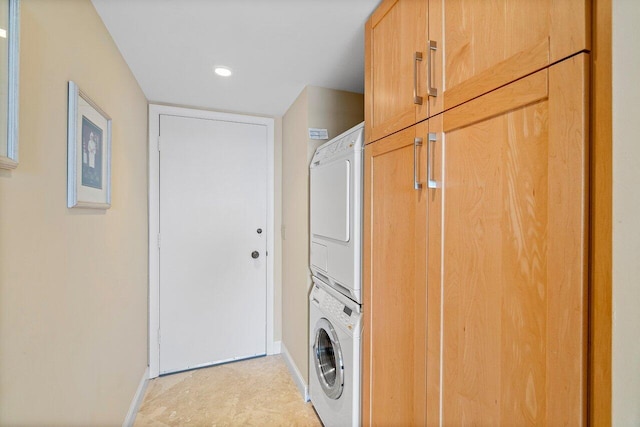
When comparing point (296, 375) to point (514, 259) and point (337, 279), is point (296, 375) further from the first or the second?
point (514, 259)

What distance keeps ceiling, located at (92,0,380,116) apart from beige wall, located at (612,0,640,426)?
100 cm

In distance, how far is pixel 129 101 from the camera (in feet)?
6.13

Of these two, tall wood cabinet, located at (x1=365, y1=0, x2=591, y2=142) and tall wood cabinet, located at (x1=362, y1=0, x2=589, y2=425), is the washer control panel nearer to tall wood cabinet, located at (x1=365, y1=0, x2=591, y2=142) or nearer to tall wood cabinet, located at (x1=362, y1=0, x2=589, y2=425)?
tall wood cabinet, located at (x1=362, y1=0, x2=589, y2=425)

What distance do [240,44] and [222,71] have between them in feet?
1.22

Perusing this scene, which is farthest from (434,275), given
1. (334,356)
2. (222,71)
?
(222,71)

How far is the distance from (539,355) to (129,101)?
2.38 m

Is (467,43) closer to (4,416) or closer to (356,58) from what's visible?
(356,58)

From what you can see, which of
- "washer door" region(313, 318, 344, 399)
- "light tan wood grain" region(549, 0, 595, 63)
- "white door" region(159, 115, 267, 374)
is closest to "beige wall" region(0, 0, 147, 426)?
"white door" region(159, 115, 267, 374)

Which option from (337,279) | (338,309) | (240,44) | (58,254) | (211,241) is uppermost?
(240,44)

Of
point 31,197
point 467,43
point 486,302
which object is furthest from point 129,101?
point 486,302

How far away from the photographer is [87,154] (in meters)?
1.20

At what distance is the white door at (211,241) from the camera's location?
246 centimetres

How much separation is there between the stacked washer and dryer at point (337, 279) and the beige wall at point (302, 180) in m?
0.15

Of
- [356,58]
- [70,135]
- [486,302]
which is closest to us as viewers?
[486,302]
